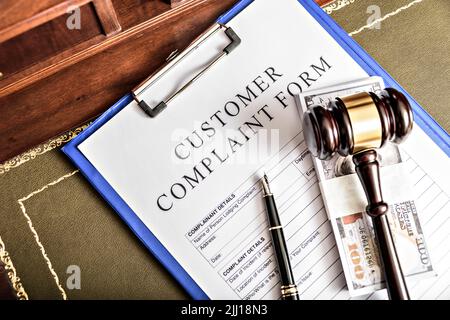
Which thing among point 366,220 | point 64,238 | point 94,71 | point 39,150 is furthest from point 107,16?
point 366,220

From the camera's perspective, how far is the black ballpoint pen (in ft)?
2.15

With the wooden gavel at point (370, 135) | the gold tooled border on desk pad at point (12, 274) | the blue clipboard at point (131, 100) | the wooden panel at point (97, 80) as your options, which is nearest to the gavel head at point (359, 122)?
the wooden gavel at point (370, 135)

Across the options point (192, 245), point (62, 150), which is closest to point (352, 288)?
point (192, 245)

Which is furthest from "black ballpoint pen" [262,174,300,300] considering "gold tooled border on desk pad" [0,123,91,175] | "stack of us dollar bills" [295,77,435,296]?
"gold tooled border on desk pad" [0,123,91,175]

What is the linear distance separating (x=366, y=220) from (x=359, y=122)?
149 mm

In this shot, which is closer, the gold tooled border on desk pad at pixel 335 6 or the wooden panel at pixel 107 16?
the wooden panel at pixel 107 16

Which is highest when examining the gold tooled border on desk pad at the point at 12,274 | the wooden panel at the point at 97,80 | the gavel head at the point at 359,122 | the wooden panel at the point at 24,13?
the wooden panel at the point at 24,13

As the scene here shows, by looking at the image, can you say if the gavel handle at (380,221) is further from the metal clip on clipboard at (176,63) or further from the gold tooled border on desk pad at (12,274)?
the gold tooled border on desk pad at (12,274)

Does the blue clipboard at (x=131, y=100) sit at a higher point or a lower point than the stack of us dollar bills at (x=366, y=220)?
higher

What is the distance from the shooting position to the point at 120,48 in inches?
28.7

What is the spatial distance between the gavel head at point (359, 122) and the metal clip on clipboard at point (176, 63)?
0.57 feet

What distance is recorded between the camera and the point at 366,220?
68cm

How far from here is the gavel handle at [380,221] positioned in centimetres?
62

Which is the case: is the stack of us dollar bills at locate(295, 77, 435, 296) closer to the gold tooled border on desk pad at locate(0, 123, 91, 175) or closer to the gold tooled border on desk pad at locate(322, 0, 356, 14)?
the gold tooled border on desk pad at locate(322, 0, 356, 14)
